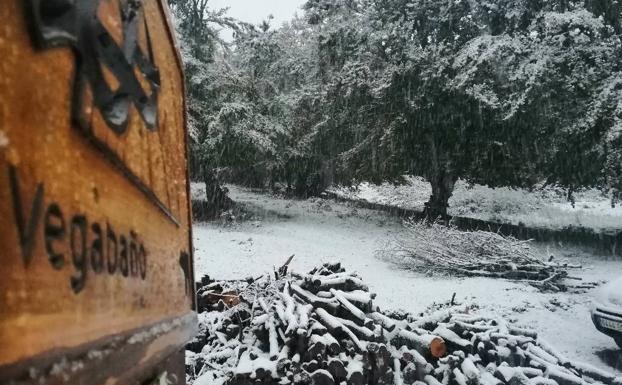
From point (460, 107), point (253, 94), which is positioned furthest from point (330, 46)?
point (460, 107)

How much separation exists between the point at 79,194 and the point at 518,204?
24326 millimetres

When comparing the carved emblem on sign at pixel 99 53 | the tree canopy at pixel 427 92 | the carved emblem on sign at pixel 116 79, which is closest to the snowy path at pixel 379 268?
the tree canopy at pixel 427 92

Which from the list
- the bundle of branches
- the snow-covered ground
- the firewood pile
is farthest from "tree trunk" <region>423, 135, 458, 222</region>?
the firewood pile

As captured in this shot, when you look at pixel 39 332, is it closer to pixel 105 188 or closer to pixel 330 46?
pixel 105 188

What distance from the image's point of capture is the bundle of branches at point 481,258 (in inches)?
386

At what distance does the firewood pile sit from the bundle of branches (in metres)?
4.64

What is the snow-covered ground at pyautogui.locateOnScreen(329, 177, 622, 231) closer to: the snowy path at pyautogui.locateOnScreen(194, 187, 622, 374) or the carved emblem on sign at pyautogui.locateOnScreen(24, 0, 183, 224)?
the snowy path at pyautogui.locateOnScreen(194, 187, 622, 374)

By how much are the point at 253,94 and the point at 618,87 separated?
32.9 feet

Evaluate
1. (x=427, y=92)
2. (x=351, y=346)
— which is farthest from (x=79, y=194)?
(x=427, y=92)

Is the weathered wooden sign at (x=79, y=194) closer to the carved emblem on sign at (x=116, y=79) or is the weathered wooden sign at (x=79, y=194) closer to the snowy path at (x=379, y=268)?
the carved emblem on sign at (x=116, y=79)

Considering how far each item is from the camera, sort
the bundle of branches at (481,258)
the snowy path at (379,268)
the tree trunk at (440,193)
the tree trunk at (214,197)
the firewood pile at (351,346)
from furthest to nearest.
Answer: the tree trunk at (214,197), the tree trunk at (440,193), the bundle of branches at (481,258), the snowy path at (379,268), the firewood pile at (351,346)

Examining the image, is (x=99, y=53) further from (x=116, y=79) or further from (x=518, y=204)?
(x=518, y=204)

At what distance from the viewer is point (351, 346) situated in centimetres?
454

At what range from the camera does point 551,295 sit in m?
8.76
